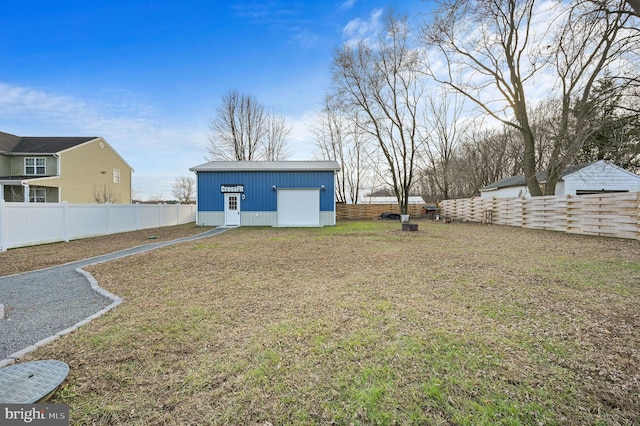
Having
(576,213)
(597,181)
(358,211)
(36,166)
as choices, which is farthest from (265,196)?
(597,181)

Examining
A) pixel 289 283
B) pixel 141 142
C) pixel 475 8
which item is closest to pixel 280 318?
pixel 289 283

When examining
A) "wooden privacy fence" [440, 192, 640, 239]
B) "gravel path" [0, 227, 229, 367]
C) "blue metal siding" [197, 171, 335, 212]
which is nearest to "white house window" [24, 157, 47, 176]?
"blue metal siding" [197, 171, 335, 212]

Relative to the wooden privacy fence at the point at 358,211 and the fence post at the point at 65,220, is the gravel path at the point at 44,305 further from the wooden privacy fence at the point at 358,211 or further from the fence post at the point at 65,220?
the wooden privacy fence at the point at 358,211

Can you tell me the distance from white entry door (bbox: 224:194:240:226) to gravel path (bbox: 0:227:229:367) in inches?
436

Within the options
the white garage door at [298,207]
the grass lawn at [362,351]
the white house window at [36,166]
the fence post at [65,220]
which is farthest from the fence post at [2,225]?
the white house window at [36,166]

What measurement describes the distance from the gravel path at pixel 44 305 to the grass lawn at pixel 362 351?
0.24 metres

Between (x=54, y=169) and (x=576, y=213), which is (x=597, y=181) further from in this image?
(x=54, y=169)

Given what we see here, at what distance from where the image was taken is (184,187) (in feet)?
138

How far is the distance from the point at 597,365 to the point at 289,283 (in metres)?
3.78

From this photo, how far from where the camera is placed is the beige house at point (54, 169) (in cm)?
1823

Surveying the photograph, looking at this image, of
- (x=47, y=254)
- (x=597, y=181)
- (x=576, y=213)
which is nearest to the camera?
(x=47, y=254)

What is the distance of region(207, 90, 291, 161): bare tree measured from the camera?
2600cm

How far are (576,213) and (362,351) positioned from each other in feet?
42.6

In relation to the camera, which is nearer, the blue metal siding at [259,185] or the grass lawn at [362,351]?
the grass lawn at [362,351]
